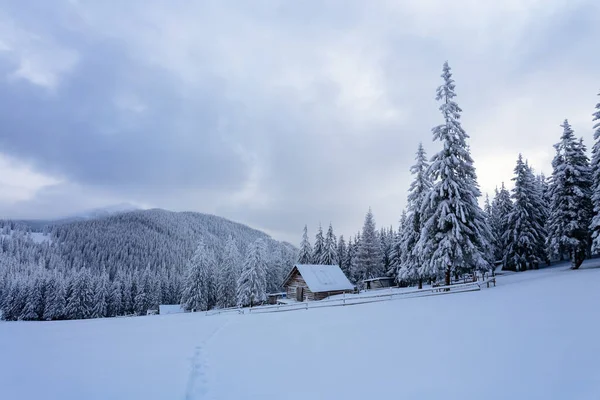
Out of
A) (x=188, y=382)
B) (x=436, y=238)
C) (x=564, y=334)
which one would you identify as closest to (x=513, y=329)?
(x=564, y=334)

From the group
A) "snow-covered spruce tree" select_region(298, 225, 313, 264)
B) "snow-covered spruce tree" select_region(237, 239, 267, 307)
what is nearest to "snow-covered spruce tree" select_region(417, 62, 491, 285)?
"snow-covered spruce tree" select_region(237, 239, 267, 307)

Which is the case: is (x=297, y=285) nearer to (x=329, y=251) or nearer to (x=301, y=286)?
(x=301, y=286)

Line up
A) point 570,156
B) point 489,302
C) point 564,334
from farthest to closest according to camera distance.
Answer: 1. point 570,156
2. point 489,302
3. point 564,334

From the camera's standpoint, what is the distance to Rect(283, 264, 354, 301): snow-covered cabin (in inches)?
1694

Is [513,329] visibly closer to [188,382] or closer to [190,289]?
[188,382]

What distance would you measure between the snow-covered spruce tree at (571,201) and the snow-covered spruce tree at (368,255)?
2813 cm

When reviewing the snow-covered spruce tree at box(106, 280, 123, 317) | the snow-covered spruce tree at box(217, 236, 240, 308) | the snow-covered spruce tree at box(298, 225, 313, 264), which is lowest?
the snow-covered spruce tree at box(106, 280, 123, 317)

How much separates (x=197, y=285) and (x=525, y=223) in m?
56.1

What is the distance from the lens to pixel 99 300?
252 feet

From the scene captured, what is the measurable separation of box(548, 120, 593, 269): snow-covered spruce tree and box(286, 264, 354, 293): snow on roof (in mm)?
26404

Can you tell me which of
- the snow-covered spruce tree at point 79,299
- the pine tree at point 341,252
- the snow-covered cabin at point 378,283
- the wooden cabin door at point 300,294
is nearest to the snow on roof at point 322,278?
the wooden cabin door at point 300,294

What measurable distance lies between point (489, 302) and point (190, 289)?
55.6 metres

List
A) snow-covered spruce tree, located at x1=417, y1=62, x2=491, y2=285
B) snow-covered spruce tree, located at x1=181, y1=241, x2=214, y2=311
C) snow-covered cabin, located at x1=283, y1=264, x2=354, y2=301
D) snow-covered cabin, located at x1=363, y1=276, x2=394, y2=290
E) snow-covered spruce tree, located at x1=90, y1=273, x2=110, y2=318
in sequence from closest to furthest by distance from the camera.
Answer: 1. snow-covered spruce tree, located at x1=417, y1=62, x2=491, y2=285
2. snow-covered cabin, located at x1=283, y1=264, x2=354, y2=301
3. snow-covered cabin, located at x1=363, y1=276, x2=394, y2=290
4. snow-covered spruce tree, located at x1=181, y1=241, x2=214, y2=311
5. snow-covered spruce tree, located at x1=90, y1=273, x2=110, y2=318

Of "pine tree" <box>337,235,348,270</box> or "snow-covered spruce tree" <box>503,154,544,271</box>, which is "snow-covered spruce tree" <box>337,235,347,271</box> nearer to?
"pine tree" <box>337,235,348,270</box>
